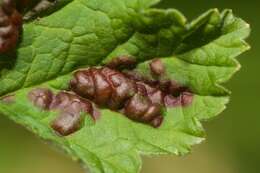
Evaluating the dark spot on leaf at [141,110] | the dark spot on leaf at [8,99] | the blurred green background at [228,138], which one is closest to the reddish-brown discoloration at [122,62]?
the dark spot on leaf at [141,110]

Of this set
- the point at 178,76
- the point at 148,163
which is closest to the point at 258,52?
the point at 148,163

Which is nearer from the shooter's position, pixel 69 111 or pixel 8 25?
pixel 8 25

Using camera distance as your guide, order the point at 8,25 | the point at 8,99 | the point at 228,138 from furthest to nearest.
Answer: the point at 228,138 → the point at 8,99 → the point at 8,25

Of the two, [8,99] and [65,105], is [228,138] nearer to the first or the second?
[65,105]

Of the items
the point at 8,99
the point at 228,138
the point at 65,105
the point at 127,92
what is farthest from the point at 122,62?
the point at 228,138

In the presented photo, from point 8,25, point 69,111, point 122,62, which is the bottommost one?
point 69,111

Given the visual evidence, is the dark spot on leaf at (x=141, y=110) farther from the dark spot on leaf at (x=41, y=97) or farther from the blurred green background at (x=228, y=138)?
the blurred green background at (x=228, y=138)

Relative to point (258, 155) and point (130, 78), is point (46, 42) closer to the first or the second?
point (130, 78)
